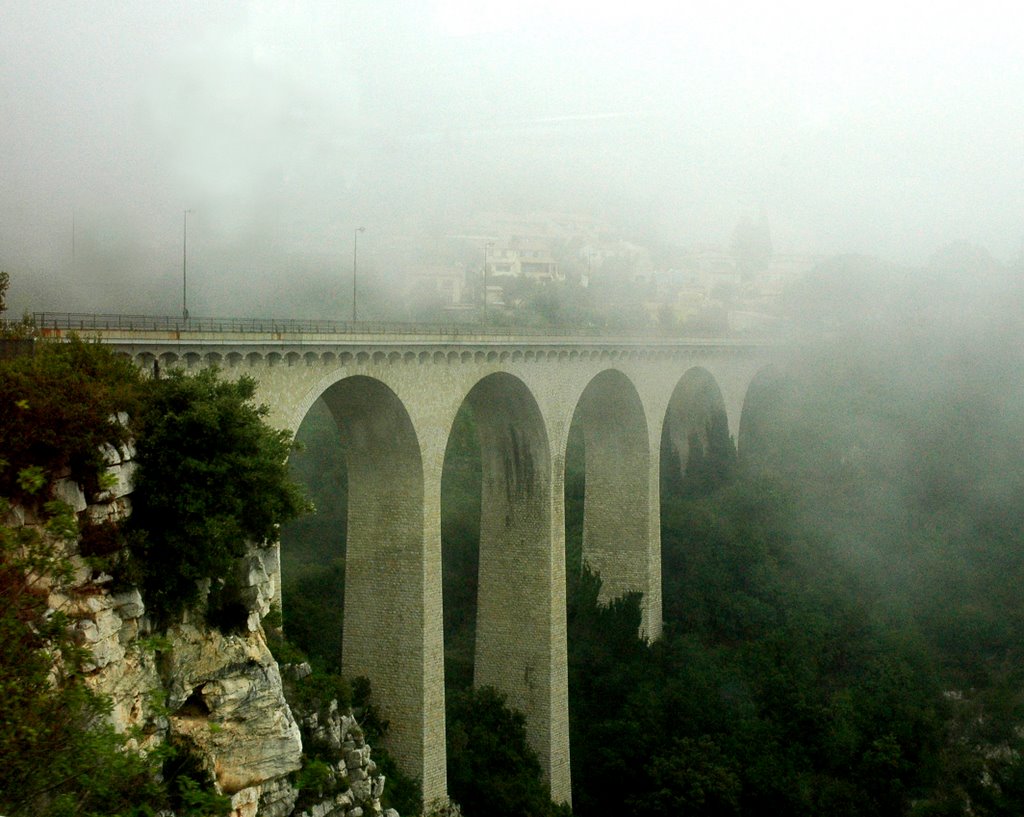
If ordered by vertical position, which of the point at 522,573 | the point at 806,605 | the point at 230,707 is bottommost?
the point at 806,605

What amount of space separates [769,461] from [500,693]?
17.8 m

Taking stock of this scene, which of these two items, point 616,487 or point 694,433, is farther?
point 694,433

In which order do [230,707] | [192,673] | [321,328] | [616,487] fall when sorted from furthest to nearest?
[616,487]
[321,328]
[230,707]
[192,673]

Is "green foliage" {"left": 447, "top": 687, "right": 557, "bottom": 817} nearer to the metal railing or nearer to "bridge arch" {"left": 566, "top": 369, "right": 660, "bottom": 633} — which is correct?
"bridge arch" {"left": 566, "top": 369, "right": 660, "bottom": 633}

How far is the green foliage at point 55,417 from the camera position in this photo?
1151cm

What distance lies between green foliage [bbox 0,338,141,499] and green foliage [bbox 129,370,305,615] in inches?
22.4

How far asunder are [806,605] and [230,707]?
22.5 metres

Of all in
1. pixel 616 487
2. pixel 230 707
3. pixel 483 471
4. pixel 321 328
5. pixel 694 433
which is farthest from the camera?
pixel 694 433

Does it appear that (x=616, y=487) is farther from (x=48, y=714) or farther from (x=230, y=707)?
(x=48, y=714)

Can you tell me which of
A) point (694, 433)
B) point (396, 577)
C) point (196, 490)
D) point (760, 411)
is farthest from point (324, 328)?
point (760, 411)

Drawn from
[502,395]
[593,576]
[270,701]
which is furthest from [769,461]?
[270,701]

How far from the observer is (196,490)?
13.0 metres

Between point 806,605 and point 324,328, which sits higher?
point 324,328

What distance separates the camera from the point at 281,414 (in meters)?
18.9
